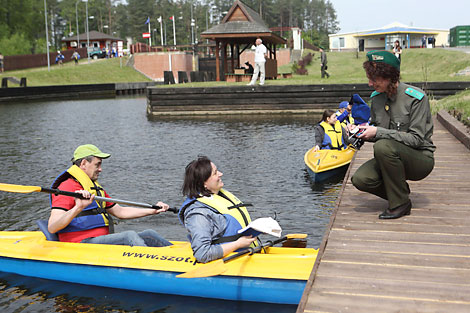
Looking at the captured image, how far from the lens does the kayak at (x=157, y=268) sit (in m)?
4.88

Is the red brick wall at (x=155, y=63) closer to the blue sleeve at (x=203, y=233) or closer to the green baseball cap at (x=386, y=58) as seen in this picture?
the green baseball cap at (x=386, y=58)

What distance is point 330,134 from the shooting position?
11.2 metres

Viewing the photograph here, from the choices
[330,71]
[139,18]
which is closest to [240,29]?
[330,71]

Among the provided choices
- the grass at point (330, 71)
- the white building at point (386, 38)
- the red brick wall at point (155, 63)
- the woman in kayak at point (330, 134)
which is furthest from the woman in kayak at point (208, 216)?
the white building at point (386, 38)

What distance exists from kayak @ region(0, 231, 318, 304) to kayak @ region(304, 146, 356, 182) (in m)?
5.27

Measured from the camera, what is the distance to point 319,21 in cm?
17262

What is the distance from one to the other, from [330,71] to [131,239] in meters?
40.2

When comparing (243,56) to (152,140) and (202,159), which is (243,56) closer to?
(152,140)

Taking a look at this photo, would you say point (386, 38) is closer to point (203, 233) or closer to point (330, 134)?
point (330, 134)

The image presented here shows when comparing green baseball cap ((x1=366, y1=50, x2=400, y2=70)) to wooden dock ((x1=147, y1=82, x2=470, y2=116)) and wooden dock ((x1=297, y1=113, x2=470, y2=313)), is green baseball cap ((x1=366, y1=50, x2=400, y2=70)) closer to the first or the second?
wooden dock ((x1=297, y1=113, x2=470, y2=313))

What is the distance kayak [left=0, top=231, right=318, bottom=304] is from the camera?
192 inches

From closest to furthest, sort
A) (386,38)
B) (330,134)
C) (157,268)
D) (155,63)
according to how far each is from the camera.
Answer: (157,268) → (330,134) → (155,63) → (386,38)

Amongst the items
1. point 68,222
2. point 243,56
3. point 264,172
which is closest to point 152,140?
point 264,172

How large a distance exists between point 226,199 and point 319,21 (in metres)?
176
